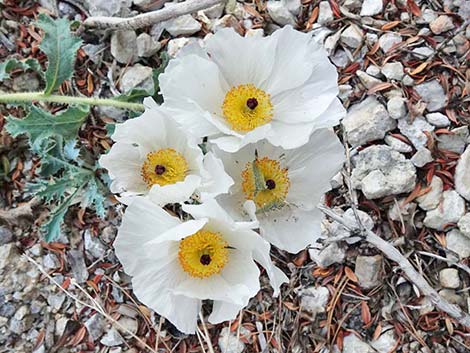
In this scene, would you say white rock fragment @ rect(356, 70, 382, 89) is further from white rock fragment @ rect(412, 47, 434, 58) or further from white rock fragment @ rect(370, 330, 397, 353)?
white rock fragment @ rect(370, 330, 397, 353)

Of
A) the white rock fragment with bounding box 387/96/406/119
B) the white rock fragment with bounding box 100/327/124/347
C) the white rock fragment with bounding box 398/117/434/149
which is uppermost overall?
the white rock fragment with bounding box 387/96/406/119

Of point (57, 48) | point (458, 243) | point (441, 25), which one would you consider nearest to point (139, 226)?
point (57, 48)

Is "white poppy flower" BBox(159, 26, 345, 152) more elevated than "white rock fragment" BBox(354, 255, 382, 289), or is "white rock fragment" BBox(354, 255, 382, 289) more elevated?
"white poppy flower" BBox(159, 26, 345, 152)

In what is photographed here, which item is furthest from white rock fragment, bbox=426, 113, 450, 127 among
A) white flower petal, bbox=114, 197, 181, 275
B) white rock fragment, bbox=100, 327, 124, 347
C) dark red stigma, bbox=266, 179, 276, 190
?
white rock fragment, bbox=100, 327, 124, 347

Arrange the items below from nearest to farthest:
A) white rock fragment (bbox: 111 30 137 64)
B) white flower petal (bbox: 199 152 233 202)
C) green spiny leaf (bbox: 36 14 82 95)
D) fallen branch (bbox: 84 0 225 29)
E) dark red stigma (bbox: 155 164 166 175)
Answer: white flower petal (bbox: 199 152 233 202) < dark red stigma (bbox: 155 164 166 175) < green spiny leaf (bbox: 36 14 82 95) < fallen branch (bbox: 84 0 225 29) < white rock fragment (bbox: 111 30 137 64)

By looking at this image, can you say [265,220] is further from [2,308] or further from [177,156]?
[2,308]

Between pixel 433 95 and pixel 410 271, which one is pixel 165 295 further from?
pixel 433 95
